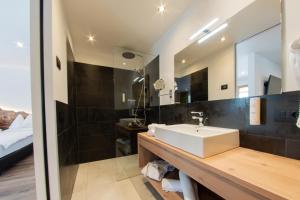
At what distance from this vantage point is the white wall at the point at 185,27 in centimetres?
125

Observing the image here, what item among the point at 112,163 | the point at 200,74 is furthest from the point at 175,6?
the point at 112,163

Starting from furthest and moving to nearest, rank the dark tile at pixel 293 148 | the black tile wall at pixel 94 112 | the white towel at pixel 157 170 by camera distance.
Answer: the black tile wall at pixel 94 112 → the white towel at pixel 157 170 → the dark tile at pixel 293 148

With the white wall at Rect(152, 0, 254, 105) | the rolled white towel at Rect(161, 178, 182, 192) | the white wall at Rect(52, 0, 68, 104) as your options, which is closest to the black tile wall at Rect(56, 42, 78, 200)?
the white wall at Rect(52, 0, 68, 104)

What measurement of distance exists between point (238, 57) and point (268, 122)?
2.02 ft

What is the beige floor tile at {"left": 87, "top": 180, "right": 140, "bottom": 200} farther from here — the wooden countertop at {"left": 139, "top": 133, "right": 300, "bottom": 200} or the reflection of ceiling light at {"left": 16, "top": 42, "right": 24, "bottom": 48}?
the reflection of ceiling light at {"left": 16, "top": 42, "right": 24, "bottom": 48}

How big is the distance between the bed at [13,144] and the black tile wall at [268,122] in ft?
8.07

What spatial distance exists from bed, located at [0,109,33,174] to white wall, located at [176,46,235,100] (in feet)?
8.03

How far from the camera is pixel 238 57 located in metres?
1.22

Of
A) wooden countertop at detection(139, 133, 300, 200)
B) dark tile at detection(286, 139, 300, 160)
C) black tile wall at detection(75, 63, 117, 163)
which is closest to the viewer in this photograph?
wooden countertop at detection(139, 133, 300, 200)

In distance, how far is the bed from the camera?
6.23ft

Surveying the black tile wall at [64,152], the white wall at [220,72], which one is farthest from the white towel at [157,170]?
the white wall at [220,72]

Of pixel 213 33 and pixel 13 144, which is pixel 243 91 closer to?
pixel 213 33

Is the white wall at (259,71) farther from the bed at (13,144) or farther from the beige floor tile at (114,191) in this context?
the bed at (13,144)

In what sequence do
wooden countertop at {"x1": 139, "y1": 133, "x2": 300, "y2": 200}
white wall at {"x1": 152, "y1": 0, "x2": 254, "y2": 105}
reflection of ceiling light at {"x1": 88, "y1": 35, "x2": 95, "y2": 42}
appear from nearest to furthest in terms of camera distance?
wooden countertop at {"x1": 139, "y1": 133, "x2": 300, "y2": 200} → white wall at {"x1": 152, "y1": 0, "x2": 254, "y2": 105} → reflection of ceiling light at {"x1": 88, "y1": 35, "x2": 95, "y2": 42}
